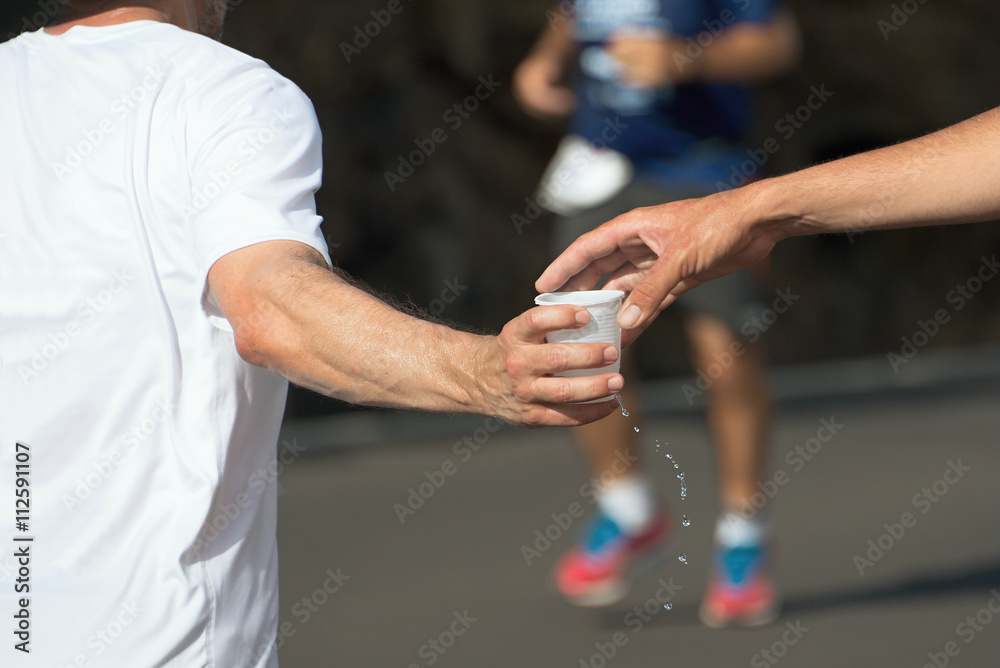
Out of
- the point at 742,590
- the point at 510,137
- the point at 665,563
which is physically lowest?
the point at 510,137

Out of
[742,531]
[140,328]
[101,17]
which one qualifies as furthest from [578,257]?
[742,531]

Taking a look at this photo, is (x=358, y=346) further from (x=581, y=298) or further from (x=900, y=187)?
(x=900, y=187)

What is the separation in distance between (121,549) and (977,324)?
26.1ft

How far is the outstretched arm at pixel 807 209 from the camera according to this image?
5.84 ft

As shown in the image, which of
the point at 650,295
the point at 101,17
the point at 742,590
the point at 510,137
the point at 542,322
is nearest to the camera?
the point at 542,322

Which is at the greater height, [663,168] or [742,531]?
[663,168]

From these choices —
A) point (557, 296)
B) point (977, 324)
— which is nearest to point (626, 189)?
point (557, 296)

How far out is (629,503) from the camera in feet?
11.5

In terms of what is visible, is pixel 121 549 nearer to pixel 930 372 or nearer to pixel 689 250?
pixel 689 250

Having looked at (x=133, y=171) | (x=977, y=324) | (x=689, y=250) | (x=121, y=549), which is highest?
(x=133, y=171)

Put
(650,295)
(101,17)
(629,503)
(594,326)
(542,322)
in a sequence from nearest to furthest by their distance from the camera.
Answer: (542,322)
(594,326)
(101,17)
(650,295)
(629,503)

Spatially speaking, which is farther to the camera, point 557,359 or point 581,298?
point 581,298

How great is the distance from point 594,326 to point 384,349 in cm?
26

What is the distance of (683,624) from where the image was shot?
3346 mm
